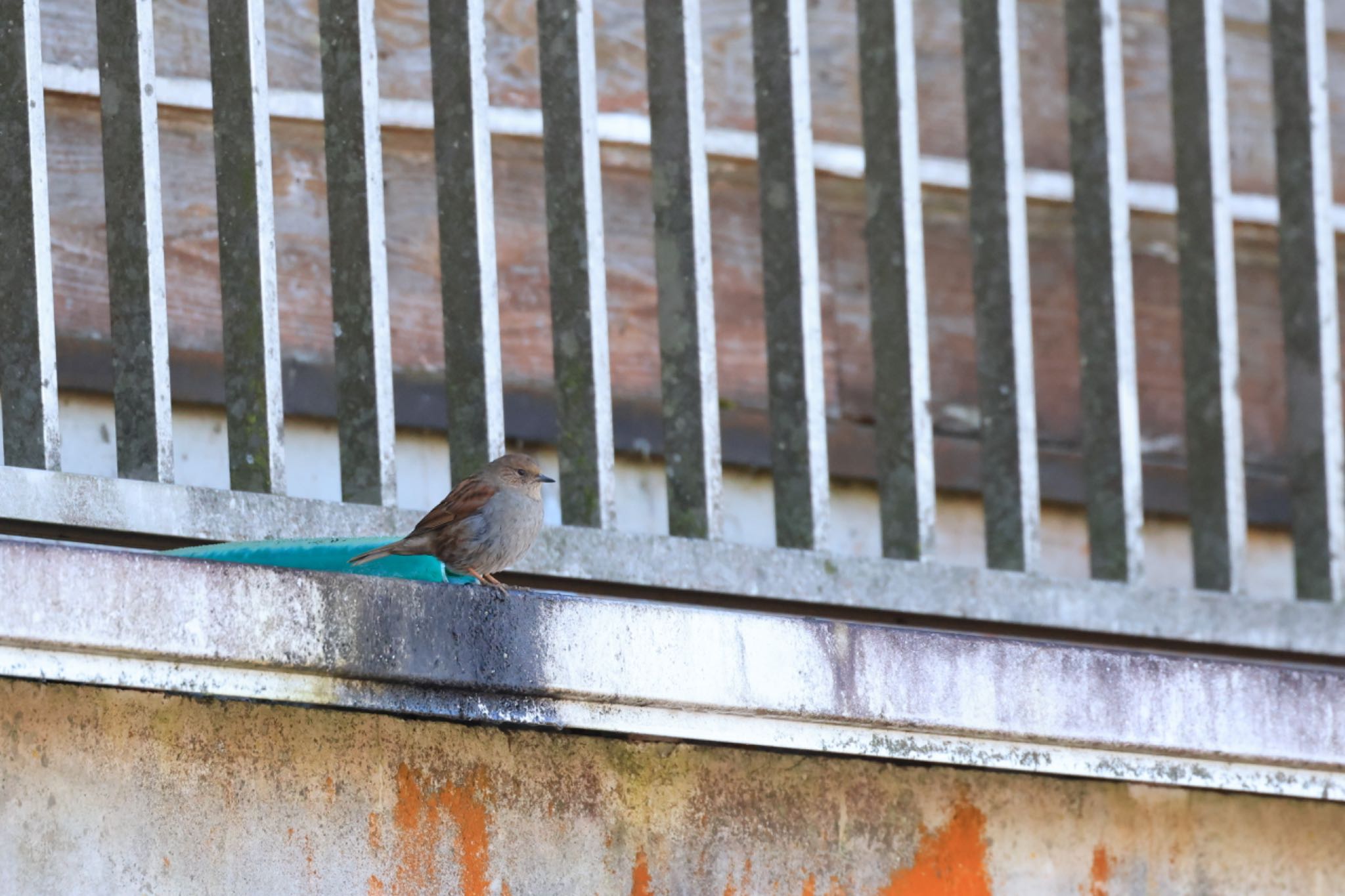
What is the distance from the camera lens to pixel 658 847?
405 centimetres

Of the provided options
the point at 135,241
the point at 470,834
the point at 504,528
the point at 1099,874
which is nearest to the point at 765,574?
the point at 504,528

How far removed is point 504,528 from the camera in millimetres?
4277

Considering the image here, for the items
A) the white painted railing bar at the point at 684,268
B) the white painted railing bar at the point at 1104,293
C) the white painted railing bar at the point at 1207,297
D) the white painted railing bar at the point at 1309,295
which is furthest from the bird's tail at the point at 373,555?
the white painted railing bar at the point at 1309,295

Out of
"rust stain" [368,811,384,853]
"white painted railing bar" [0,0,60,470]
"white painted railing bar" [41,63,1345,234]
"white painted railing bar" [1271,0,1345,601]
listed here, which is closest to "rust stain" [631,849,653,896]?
"rust stain" [368,811,384,853]

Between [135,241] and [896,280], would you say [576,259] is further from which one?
[135,241]

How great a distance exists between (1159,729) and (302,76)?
2.87 metres

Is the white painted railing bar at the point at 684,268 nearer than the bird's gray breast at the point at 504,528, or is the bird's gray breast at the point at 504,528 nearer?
the bird's gray breast at the point at 504,528

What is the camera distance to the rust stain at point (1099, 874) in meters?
4.53

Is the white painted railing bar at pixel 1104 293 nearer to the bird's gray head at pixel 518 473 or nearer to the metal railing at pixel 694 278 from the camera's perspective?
the metal railing at pixel 694 278

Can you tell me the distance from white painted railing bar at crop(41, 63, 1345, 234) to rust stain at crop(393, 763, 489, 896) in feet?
5.87

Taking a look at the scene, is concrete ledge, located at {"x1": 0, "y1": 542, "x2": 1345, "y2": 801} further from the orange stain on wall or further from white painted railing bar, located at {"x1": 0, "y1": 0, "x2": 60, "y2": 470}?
white painted railing bar, located at {"x1": 0, "y1": 0, "x2": 60, "y2": 470}

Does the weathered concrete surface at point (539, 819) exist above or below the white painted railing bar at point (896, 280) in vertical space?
below

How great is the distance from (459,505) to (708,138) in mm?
2275

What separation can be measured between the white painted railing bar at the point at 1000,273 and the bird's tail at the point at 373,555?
1.77 meters
